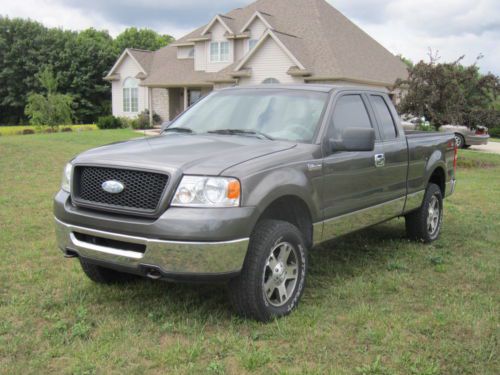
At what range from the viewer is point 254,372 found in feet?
11.6

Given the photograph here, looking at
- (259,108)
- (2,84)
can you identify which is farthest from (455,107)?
(2,84)

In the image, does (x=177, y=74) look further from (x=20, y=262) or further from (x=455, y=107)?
(x=20, y=262)

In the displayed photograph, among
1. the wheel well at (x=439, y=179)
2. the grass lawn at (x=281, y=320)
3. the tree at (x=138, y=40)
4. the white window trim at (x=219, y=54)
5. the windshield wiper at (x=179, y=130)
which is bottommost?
the grass lawn at (x=281, y=320)

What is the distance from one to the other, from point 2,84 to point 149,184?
5126 cm

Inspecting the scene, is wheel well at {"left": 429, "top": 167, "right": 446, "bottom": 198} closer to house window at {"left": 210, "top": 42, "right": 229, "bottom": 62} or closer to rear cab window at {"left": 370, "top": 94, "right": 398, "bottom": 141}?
rear cab window at {"left": 370, "top": 94, "right": 398, "bottom": 141}

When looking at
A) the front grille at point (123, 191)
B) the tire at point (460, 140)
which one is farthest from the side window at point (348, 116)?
the tire at point (460, 140)

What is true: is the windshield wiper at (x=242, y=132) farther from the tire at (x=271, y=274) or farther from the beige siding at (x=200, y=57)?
the beige siding at (x=200, y=57)

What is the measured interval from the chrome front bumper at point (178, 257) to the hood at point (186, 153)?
0.52 metres

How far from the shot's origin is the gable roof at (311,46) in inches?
1042

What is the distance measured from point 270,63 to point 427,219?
21.4 m

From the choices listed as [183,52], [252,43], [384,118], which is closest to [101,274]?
[384,118]

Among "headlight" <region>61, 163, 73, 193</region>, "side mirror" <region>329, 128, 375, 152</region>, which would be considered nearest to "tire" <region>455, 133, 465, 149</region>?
"side mirror" <region>329, 128, 375, 152</region>

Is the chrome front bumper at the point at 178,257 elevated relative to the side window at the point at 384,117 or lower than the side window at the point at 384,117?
lower

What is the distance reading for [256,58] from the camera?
1094 inches
